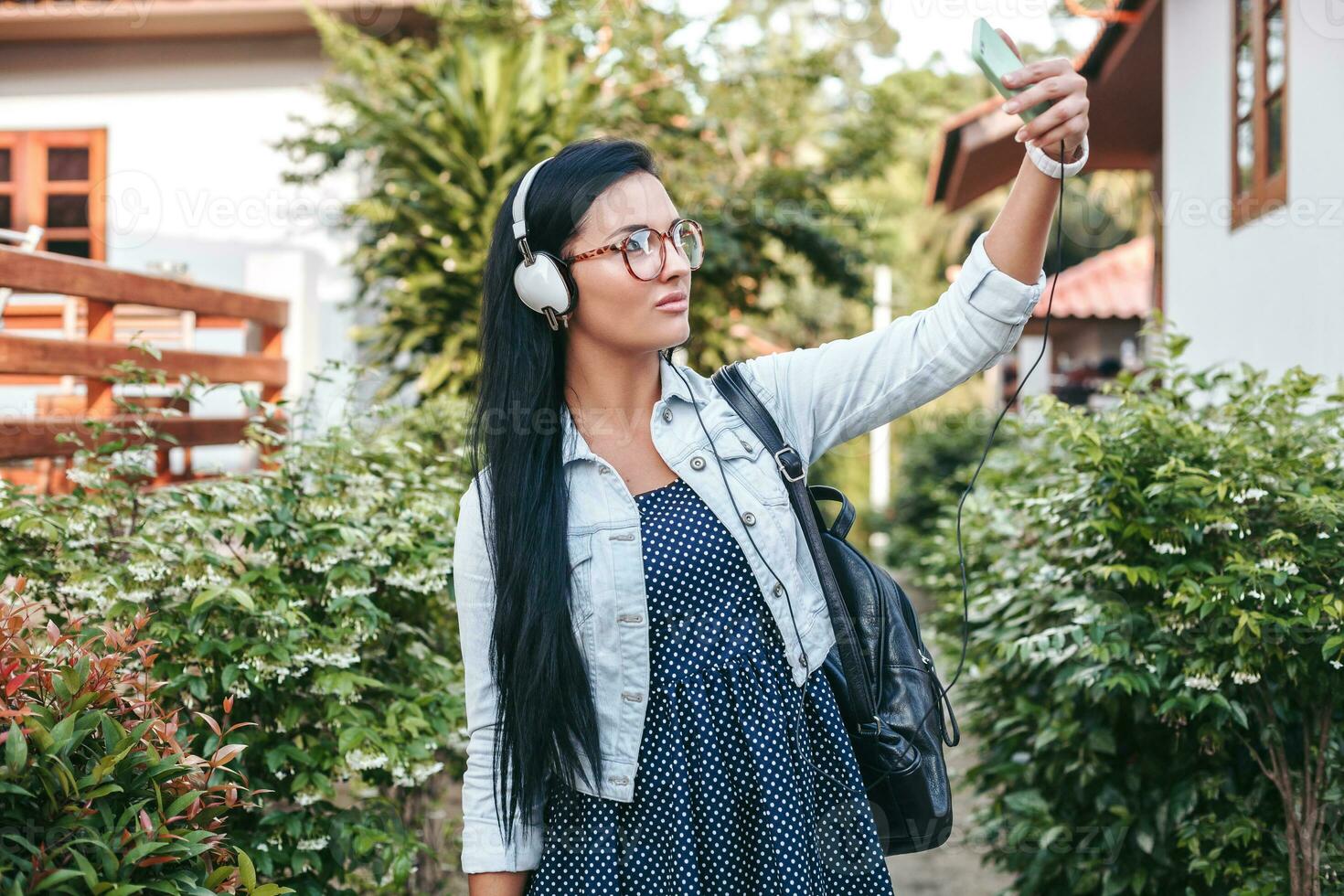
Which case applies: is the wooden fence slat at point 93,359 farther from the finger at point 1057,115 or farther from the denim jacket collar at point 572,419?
the finger at point 1057,115

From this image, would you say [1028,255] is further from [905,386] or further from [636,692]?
[636,692]

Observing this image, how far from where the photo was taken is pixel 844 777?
176 centimetres

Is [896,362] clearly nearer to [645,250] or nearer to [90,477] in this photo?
[645,250]

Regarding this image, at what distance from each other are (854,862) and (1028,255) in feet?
3.09

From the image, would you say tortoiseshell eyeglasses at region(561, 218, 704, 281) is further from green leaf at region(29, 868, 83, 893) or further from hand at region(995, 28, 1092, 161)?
green leaf at region(29, 868, 83, 893)

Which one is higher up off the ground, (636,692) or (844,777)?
(636,692)

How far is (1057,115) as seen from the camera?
1502 millimetres

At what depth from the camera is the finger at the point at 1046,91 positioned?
150 cm

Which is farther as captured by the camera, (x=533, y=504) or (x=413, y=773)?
(x=413, y=773)

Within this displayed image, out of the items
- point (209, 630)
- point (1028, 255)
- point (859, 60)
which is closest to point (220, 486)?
point (209, 630)

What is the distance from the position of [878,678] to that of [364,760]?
1240 millimetres

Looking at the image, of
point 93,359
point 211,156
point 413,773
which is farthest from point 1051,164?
point 211,156

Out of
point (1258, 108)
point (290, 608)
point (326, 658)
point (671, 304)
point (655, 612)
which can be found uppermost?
point (1258, 108)

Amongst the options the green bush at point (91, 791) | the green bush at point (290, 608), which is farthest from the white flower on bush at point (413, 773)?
the green bush at point (91, 791)
